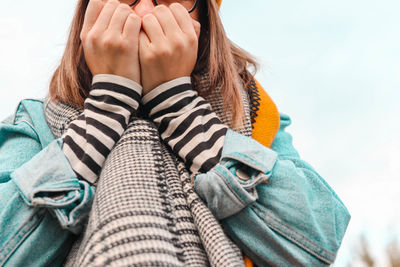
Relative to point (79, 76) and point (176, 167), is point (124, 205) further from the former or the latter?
point (79, 76)

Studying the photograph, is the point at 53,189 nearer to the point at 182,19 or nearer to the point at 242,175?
the point at 242,175

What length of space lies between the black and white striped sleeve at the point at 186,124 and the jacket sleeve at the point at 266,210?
4 cm

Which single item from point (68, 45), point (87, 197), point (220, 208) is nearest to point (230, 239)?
point (220, 208)

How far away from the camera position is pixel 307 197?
2.77ft

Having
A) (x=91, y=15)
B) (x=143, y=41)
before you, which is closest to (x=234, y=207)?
(x=143, y=41)

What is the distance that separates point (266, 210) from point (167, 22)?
50 centimetres

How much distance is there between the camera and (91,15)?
0.95m

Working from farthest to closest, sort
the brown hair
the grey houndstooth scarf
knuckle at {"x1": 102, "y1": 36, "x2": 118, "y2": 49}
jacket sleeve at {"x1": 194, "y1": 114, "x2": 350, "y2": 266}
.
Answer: the brown hair < knuckle at {"x1": 102, "y1": 36, "x2": 118, "y2": 49} < jacket sleeve at {"x1": 194, "y1": 114, "x2": 350, "y2": 266} < the grey houndstooth scarf

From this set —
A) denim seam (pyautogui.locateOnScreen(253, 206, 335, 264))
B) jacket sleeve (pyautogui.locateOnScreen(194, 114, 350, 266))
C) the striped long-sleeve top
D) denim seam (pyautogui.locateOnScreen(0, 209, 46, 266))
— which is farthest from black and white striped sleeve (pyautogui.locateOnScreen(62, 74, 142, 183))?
denim seam (pyautogui.locateOnScreen(253, 206, 335, 264))

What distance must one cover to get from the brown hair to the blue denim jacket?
288 mm

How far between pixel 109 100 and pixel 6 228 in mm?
330

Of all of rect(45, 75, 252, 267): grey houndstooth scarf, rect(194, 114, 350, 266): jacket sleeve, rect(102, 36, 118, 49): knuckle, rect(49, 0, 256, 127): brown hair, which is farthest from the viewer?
rect(49, 0, 256, 127): brown hair

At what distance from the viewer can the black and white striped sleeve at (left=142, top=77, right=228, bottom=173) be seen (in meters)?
0.86

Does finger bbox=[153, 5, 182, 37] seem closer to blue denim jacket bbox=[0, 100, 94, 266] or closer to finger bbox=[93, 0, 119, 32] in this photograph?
finger bbox=[93, 0, 119, 32]
